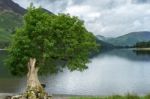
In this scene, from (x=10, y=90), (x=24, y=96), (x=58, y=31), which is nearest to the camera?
(x=24, y=96)

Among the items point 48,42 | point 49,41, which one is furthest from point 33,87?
point 49,41

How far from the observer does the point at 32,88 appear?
138 feet

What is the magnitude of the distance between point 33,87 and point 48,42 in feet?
24.4

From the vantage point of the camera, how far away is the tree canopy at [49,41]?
49.0 m

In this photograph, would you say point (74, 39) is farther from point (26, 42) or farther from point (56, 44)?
point (26, 42)

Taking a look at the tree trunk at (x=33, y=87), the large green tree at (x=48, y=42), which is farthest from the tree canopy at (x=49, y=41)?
the tree trunk at (x=33, y=87)

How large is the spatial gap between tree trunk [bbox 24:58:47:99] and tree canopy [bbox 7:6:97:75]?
2.46 m

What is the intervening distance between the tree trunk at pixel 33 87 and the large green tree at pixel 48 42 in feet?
3.41

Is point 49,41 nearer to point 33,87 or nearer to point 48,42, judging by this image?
point 48,42

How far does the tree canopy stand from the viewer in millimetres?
49000

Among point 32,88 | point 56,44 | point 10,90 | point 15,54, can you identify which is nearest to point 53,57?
point 56,44

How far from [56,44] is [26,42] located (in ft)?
13.1

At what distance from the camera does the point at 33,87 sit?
1672 inches

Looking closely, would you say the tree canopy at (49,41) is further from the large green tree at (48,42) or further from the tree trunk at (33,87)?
the tree trunk at (33,87)
